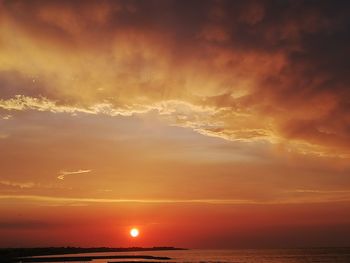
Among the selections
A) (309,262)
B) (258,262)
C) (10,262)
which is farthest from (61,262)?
(309,262)

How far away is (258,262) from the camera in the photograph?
5344 inches

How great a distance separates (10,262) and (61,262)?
48.2 feet

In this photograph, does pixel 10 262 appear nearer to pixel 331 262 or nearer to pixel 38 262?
pixel 38 262

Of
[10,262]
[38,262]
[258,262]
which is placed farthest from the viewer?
[258,262]

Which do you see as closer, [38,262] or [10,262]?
[10,262]

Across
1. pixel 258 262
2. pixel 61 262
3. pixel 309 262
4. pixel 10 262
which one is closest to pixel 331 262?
pixel 309 262

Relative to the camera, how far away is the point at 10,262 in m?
94.2

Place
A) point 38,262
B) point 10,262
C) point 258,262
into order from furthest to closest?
point 258,262 < point 38,262 < point 10,262

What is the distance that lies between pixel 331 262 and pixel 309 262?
7.19 metres

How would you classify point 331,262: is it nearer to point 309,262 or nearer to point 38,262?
point 309,262

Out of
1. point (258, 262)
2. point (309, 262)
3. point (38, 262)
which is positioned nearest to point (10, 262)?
point (38, 262)

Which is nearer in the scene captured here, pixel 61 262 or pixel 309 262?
pixel 61 262

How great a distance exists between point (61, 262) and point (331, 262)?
83.9 m

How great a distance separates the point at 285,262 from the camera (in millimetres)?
136500
